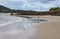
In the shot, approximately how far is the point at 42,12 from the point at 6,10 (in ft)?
86.9

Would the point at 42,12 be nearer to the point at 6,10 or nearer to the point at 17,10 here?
the point at 17,10

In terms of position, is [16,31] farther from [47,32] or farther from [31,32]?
[47,32]

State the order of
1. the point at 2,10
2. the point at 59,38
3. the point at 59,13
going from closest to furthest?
the point at 59,38 < the point at 59,13 < the point at 2,10

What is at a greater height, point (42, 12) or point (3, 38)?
point (3, 38)

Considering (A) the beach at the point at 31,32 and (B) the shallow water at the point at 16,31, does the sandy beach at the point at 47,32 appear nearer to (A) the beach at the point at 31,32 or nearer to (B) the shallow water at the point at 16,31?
(A) the beach at the point at 31,32

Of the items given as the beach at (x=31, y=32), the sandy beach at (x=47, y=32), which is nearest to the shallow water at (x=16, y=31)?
the beach at (x=31, y=32)

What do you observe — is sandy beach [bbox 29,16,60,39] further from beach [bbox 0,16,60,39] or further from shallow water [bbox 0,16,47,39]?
shallow water [bbox 0,16,47,39]

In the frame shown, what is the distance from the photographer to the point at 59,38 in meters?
5.68

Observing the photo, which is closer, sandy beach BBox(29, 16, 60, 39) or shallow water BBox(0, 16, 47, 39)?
sandy beach BBox(29, 16, 60, 39)

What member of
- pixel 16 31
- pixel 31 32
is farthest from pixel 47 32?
pixel 16 31

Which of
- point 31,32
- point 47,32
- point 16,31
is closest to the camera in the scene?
point 47,32

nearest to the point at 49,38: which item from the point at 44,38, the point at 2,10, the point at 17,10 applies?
the point at 44,38

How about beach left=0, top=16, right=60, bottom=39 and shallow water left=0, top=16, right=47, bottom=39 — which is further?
shallow water left=0, top=16, right=47, bottom=39

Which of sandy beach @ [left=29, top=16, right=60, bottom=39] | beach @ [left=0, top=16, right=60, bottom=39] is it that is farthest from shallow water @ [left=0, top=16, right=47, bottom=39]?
sandy beach @ [left=29, top=16, right=60, bottom=39]
